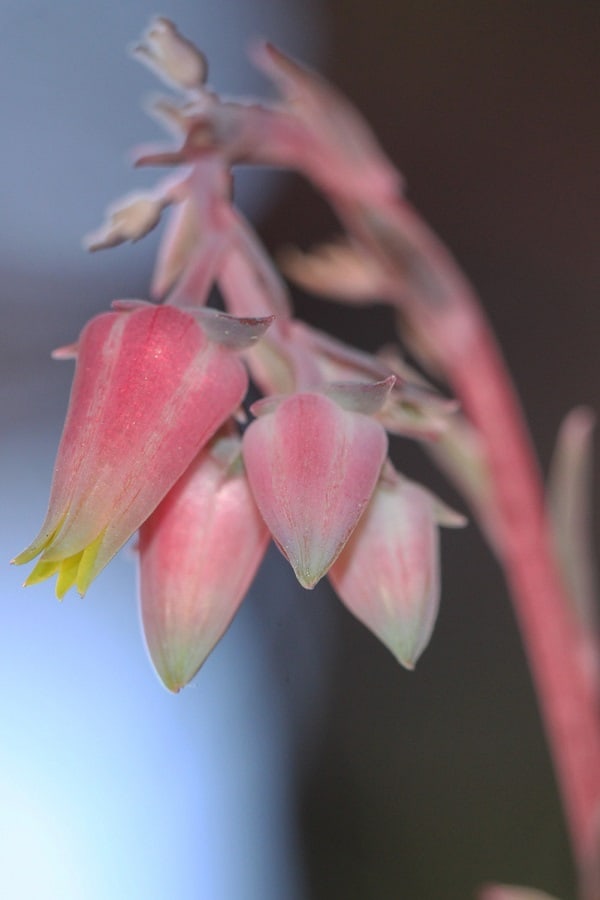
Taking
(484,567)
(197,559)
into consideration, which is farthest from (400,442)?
(197,559)

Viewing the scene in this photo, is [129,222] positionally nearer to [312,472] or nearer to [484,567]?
[312,472]

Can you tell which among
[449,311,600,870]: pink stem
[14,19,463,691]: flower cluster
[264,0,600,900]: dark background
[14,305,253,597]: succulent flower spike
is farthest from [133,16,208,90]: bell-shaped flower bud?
[264,0,600,900]: dark background

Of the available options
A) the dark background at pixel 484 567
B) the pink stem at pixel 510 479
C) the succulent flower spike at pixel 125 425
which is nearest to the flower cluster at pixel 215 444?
the succulent flower spike at pixel 125 425

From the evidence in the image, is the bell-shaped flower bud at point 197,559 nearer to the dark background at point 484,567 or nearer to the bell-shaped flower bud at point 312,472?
the bell-shaped flower bud at point 312,472

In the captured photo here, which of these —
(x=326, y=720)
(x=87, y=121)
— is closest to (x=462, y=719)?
(x=326, y=720)

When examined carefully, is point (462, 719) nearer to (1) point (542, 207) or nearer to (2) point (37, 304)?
(1) point (542, 207)
